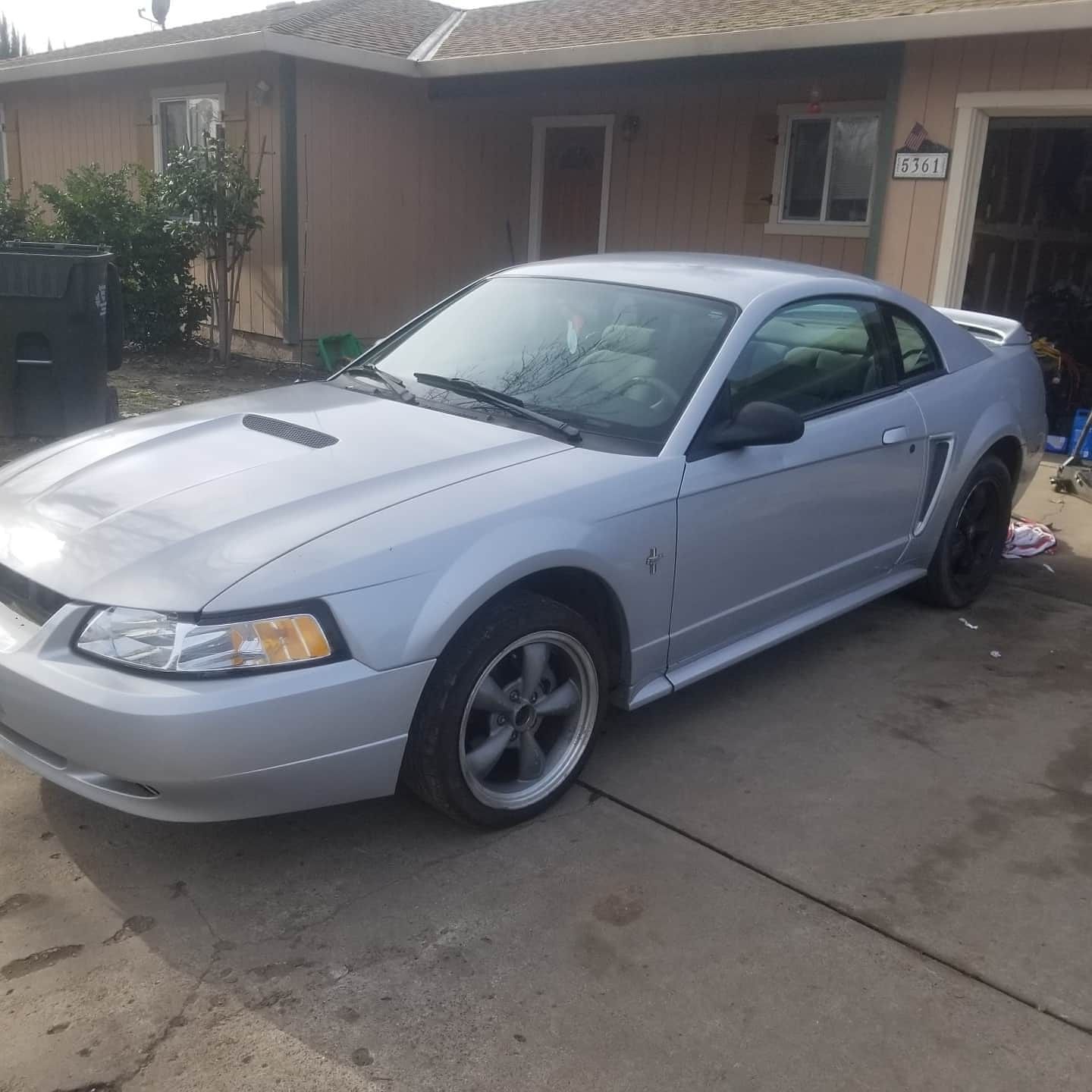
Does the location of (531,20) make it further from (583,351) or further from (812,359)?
(583,351)

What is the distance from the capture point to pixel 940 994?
8.53ft

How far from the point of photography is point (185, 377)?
10125 millimetres

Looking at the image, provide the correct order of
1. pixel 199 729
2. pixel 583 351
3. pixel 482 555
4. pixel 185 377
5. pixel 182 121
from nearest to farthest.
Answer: pixel 199 729, pixel 482 555, pixel 583 351, pixel 185 377, pixel 182 121

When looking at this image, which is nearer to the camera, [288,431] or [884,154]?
[288,431]

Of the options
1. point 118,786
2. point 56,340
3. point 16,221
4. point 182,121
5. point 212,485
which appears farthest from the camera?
point 182,121

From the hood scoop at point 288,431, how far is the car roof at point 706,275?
4.20ft

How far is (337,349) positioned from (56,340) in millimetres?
5011

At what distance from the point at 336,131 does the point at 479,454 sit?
8.83 metres

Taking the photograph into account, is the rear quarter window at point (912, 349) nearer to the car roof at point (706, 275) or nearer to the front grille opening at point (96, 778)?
the car roof at point (706, 275)

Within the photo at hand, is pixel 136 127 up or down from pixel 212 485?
up

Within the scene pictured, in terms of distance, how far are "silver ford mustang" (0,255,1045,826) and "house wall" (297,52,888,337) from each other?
640 cm

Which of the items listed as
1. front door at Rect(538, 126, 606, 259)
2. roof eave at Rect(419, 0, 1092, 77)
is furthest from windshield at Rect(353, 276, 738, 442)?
front door at Rect(538, 126, 606, 259)

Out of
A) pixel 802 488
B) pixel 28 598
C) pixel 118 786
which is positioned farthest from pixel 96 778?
pixel 802 488

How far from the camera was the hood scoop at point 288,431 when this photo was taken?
339cm
